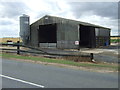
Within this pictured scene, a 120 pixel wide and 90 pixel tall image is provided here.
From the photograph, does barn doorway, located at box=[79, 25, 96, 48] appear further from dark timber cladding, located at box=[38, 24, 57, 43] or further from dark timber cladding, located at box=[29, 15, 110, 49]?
Result: dark timber cladding, located at box=[38, 24, 57, 43]

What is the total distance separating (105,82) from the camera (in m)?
7.78

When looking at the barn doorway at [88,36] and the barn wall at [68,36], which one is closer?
the barn wall at [68,36]

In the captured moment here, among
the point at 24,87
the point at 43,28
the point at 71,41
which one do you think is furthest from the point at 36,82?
the point at 43,28

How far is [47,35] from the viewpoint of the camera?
37625mm

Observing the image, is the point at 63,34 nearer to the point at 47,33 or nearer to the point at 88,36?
the point at 47,33

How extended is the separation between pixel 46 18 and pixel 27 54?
1631 centimetres

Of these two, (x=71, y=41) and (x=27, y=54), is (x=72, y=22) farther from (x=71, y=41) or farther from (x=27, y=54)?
(x=27, y=54)

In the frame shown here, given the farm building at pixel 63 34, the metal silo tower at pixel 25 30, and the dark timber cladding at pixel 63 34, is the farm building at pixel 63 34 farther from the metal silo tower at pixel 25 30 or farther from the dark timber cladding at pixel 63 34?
the metal silo tower at pixel 25 30

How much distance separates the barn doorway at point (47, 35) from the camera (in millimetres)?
36128

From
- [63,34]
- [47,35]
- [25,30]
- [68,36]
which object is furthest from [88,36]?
[25,30]

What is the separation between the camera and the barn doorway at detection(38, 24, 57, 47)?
36.1m

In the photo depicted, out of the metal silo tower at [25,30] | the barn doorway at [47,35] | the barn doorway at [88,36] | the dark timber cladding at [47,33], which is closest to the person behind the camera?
the barn doorway at [47,35]

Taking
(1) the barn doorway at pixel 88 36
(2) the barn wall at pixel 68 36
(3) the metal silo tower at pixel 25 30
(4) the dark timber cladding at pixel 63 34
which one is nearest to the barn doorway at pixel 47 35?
(4) the dark timber cladding at pixel 63 34

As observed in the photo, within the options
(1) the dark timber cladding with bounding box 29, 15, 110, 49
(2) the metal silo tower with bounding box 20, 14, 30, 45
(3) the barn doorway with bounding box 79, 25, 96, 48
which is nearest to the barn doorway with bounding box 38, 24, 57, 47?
(1) the dark timber cladding with bounding box 29, 15, 110, 49
